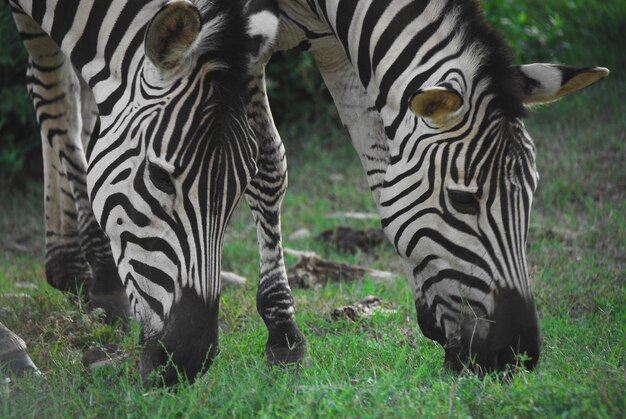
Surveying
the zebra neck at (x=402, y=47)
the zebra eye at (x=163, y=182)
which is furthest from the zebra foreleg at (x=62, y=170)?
the zebra neck at (x=402, y=47)

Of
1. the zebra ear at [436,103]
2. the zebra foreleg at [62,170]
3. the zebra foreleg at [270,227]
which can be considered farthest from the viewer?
the zebra foreleg at [62,170]

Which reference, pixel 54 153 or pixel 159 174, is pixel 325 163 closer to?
pixel 54 153

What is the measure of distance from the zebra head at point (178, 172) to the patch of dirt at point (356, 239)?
132 inches

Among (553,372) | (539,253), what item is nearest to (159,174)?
(553,372)

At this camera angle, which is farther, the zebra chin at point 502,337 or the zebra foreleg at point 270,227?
the zebra foreleg at point 270,227

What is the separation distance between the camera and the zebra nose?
346 cm

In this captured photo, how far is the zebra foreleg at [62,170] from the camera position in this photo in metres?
5.32

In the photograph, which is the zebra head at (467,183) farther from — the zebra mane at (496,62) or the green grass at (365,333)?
the green grass at (365,333)

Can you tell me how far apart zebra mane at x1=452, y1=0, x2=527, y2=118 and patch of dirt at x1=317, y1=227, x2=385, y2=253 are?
131 inches

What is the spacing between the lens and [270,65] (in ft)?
32.5

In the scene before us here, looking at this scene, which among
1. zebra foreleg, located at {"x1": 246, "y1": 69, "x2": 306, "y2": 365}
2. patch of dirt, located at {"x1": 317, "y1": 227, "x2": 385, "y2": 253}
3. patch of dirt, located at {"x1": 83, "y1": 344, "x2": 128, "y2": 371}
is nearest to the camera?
patch of dirt, located at {"x1": 83, "y1": 344, "x2": 128, "y2": 371}

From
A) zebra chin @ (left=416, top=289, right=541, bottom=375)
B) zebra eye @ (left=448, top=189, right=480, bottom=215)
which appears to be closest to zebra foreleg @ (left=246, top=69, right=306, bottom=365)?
zebra chin @ (left=416, top=289, right=541, bottom=375)

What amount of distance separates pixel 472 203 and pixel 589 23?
754 cm

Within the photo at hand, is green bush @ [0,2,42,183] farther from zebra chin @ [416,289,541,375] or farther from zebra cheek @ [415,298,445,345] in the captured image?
zebra chin @ [416,289,541,375]
